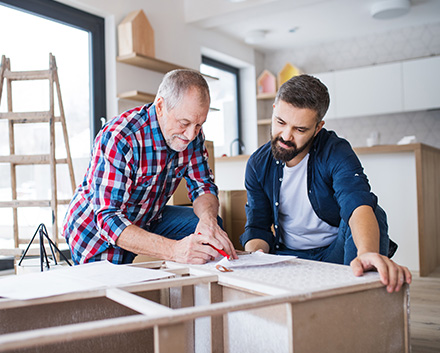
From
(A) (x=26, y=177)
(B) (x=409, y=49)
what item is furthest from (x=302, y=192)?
(B) (x=409, y=49)

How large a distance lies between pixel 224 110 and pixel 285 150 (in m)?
4.23

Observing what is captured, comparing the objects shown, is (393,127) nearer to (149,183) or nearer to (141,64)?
(141,64)

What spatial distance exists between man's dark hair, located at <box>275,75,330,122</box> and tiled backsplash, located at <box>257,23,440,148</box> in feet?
12.1

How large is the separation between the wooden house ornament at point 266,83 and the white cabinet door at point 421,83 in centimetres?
155

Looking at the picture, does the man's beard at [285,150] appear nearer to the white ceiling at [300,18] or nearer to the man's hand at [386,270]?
the man's hand at [386,270]

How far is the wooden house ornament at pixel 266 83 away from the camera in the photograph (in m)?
5.75

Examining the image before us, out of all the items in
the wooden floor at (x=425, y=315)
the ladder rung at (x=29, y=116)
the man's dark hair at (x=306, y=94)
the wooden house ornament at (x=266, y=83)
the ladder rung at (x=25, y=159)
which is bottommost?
the wooden floor at (x=425, y=315)

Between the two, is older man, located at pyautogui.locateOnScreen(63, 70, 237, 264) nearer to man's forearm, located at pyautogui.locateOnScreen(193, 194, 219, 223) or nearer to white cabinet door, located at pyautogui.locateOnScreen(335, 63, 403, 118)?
man's forearm, located at pyautogui.locateOnScreen(193, 194, 219, 223)

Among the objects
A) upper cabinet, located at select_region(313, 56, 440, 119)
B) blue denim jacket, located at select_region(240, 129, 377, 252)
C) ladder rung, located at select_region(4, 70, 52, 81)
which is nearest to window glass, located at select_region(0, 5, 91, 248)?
ladder rung, located at select_region(4, 70, 52, 81)

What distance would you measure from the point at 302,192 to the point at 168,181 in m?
0.50

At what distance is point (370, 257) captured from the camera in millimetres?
993

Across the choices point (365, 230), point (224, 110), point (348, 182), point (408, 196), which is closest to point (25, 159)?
point (348, 182)

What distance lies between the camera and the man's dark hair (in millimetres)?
1475

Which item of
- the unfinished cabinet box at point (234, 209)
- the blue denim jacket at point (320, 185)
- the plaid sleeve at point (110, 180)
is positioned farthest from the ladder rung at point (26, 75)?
the blue denim jacket at point (320, 185)
